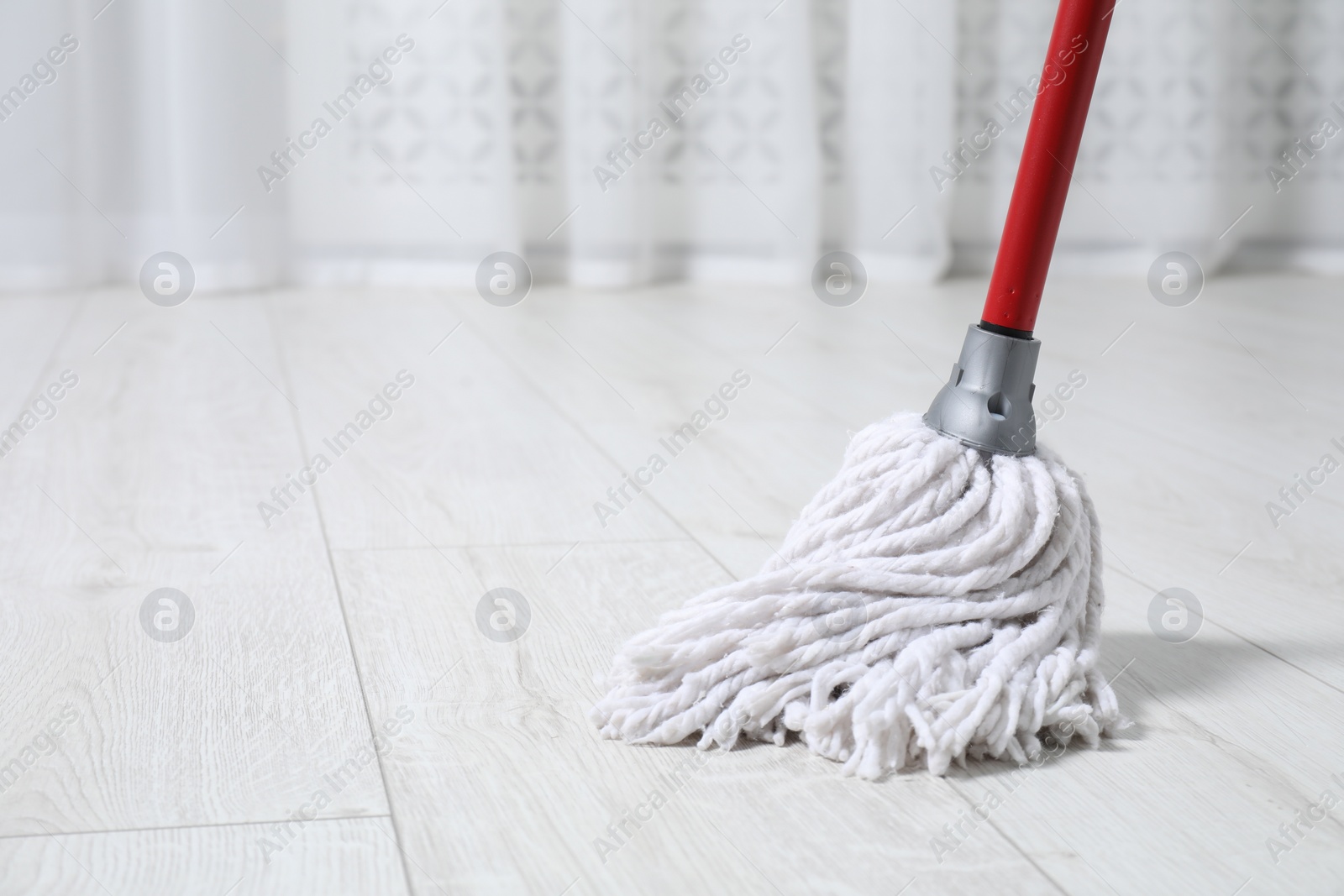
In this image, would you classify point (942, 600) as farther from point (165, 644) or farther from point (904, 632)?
point (165, 644)

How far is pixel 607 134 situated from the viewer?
2.16 metres

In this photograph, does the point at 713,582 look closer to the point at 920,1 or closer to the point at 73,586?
the point at 73,586

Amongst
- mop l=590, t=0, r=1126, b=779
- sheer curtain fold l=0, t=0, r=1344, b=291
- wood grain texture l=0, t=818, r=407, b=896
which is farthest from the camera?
sheer curtain fold l=0, t=0, r=1344, b=291

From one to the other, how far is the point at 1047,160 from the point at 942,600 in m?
0.21

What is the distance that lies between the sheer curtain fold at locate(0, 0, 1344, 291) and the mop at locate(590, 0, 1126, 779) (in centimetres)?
158

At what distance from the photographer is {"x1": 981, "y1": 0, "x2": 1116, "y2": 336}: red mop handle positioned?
61 cm

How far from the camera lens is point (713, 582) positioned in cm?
80

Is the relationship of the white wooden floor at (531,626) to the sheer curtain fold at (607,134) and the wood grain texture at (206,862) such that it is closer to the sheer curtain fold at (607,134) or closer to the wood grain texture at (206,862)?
the wood grain texture at (206,862)

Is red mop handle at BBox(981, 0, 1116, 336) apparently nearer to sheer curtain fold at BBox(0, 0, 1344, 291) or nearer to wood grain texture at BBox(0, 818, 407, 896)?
wood grain texture at BBox(0, 818, 407, 896)

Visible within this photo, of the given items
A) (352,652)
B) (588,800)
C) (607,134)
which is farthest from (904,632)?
(607,134)

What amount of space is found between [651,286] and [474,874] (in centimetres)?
179

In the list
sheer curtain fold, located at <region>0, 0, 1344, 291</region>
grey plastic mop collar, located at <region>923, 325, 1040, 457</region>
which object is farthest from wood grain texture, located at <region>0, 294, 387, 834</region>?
sheer curtain fold, located at <region>0, 0, 1344, 291</region>

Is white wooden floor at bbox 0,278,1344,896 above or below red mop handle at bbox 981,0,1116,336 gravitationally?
below

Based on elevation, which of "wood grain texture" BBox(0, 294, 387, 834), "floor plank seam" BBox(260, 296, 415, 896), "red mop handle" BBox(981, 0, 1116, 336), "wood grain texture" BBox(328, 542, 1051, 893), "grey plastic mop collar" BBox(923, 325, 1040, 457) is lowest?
Result: "wood grain texture" BBox(0, 294, 387, 834)
